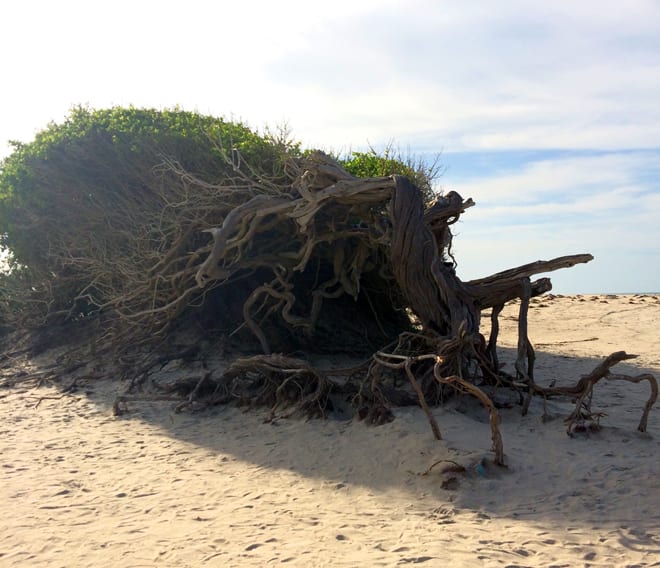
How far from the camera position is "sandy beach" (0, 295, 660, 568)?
441 cm

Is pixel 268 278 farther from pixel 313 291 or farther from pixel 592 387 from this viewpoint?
pixel 592 387

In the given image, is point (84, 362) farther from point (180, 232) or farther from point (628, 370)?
point (628, 370)

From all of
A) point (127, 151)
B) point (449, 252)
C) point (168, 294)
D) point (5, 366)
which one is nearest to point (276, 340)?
point (168, 294)

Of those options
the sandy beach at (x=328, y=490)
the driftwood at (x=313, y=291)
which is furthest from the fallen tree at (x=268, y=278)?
the sandy beach at (x=328, y=490)

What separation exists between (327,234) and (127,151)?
397 centimetres

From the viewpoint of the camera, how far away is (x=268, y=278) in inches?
419

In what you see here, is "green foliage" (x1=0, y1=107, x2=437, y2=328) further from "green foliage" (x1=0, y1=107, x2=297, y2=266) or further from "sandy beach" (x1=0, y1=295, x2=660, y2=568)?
"sandy beach" (x1=0, y1=295, x2=660, y2=568)

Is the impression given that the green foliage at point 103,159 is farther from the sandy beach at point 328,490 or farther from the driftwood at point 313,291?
the sandy beach at point 328,490

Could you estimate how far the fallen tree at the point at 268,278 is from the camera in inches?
310

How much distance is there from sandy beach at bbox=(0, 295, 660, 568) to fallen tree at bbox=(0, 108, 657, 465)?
39cm

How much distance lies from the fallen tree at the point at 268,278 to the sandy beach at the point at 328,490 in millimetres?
394

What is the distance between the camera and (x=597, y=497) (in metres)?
5.11

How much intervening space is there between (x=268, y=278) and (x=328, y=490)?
17.5ft

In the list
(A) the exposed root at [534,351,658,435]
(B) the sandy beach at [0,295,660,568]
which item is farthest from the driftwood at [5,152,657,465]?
(B) the sandy beach at [0,295,660,568]
